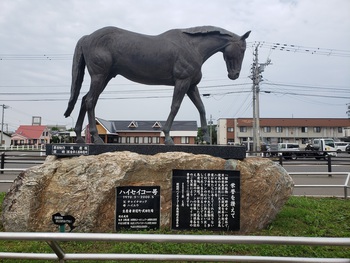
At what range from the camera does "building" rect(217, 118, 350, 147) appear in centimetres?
4503

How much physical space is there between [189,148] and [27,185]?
2.64 m

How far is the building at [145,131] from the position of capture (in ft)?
80.9

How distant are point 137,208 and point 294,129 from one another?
4457cm

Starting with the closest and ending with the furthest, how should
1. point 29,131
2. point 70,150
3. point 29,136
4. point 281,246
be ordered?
point 281,246 → point 70,150 → point 29,136 → point 29,131

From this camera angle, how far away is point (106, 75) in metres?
5.69

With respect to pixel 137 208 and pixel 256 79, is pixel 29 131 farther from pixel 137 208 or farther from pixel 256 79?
pixel 137 208

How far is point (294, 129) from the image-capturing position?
4519 cm

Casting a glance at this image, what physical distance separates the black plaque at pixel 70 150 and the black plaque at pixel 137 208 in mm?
974

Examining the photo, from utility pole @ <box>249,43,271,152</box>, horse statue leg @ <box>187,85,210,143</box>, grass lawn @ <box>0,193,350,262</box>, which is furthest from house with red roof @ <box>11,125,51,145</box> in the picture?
grass lawn @ <box>0,193,350,262</box>

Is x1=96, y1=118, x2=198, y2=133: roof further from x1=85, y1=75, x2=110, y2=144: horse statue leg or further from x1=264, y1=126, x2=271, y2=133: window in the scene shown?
x1=85, y1=75, x2=110, y2=144: horse statue leg

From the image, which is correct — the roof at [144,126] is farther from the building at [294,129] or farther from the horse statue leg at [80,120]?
the horse statue leg at [80,120]

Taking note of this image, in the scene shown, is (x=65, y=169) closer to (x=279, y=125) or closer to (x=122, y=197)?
(x=122, y=197)

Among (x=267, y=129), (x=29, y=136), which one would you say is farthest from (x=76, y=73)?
(x=29, y=136)

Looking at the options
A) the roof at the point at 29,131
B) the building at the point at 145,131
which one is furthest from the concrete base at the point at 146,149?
the roof at the point at 29,131
